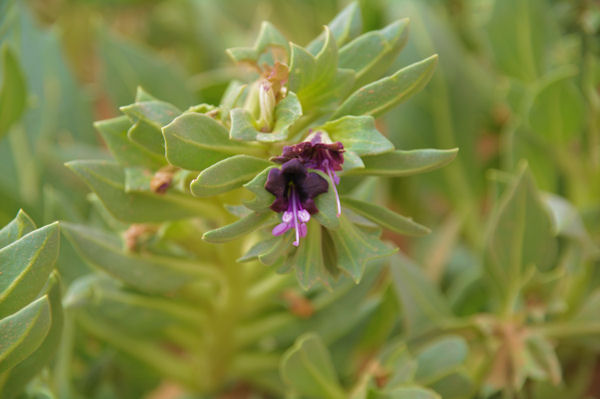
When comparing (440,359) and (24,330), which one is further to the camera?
(440,359)

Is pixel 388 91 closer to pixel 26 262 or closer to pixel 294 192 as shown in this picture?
pixel 294 192

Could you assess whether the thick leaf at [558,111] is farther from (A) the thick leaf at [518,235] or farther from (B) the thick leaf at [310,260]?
(B) the thick leaf at [310,260]

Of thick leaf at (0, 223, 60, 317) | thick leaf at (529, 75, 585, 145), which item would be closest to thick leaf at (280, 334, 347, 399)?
thick leaf at (0, 223, 60, 317)

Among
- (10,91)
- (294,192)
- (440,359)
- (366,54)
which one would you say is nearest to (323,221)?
(294,192)

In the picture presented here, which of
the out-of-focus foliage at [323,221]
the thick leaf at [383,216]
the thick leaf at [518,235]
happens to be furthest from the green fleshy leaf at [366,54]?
the thick leaf at [518,235]

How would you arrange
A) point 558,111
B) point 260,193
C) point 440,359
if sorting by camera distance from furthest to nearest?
point 558,111 → point 440,359 → point 260,193

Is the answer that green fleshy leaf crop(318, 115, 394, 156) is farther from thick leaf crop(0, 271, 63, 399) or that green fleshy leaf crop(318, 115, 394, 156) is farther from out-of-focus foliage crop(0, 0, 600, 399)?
thick leaf crop(0, 271, 63, 399)
